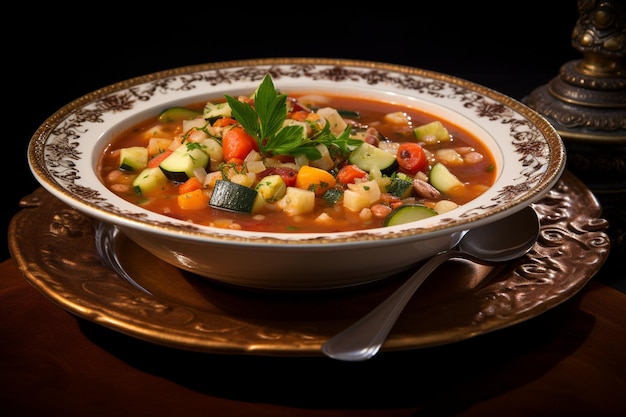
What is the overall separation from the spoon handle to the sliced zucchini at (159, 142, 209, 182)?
1.17 meters

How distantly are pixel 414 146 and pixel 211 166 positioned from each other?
0.97 m

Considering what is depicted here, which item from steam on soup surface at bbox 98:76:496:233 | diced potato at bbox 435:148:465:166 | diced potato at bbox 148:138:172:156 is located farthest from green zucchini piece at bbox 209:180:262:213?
diced potato at bbox 435:148:465:166

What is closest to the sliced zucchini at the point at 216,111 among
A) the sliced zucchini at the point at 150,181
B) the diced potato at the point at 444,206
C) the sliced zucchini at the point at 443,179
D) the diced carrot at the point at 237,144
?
the diced carrot at the point at 237,144

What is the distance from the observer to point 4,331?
10.3 feet

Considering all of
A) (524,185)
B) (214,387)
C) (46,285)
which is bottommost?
(214,387)

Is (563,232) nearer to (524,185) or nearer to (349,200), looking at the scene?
(524,185)

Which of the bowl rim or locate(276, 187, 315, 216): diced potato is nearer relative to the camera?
→ the bowl rim

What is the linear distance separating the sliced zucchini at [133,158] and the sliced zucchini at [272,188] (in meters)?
0.69

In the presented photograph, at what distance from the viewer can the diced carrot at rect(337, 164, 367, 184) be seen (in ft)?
12.0

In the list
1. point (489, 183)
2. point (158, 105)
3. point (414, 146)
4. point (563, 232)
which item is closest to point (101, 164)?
point (158, 105)

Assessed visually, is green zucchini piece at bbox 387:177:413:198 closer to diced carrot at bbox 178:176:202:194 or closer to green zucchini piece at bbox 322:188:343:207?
green zucchini piece at bbox 322:188:343:207

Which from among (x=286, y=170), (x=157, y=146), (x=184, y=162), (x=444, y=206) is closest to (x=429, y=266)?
(x=444, y=206)

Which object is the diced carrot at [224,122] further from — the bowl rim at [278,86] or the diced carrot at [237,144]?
the bowl rim at [278,86]

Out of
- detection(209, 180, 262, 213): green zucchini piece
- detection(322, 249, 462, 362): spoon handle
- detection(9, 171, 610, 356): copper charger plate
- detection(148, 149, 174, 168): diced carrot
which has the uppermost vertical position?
detection(209, 180, 262, 213): green zucchini piece
